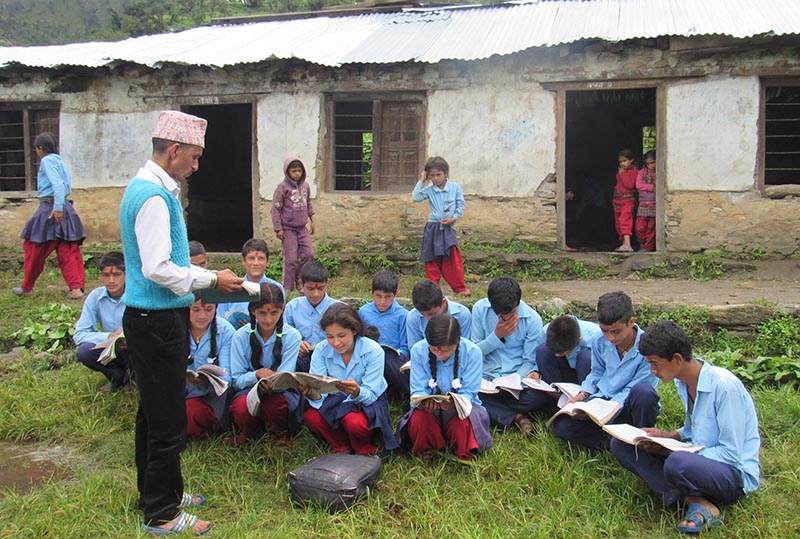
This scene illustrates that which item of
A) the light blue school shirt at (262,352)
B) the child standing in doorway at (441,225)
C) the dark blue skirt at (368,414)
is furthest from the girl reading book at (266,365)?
the child standing in doorway at (441,225)

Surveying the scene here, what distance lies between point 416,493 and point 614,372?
1305 mm

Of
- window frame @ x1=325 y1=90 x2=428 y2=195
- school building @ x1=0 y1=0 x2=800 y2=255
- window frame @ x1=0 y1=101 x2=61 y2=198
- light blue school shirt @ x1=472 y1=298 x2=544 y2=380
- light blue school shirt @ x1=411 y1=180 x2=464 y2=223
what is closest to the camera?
light blue school shirt @ x1=472 y1=298 x2=544 y2=380

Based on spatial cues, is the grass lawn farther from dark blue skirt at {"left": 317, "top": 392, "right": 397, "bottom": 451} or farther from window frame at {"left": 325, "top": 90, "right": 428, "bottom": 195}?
window frame at {"left": 325, "top": 90, "right": 428, "bottom": 195}

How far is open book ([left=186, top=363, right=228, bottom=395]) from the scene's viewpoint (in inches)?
152

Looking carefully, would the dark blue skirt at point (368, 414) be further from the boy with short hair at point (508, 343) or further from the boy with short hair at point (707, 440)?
the boy with short hair at point (707, 440)

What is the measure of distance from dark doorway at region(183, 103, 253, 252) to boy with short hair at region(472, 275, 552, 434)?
23.7ft

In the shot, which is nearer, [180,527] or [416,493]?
[180,527]

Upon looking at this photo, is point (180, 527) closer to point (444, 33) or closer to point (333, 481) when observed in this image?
point (333, 481)

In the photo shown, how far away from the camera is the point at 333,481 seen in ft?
10.9

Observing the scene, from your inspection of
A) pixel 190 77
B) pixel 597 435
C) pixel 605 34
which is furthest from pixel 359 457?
pixel 190 77

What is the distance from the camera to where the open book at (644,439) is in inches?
122

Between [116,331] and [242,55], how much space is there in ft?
15.7

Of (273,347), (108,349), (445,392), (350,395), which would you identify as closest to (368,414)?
(350,395)

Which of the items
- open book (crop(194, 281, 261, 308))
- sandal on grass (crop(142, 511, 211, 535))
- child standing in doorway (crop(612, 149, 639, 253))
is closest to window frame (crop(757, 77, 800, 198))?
child standing in doorway (crop(612, 149, 639, 253))
